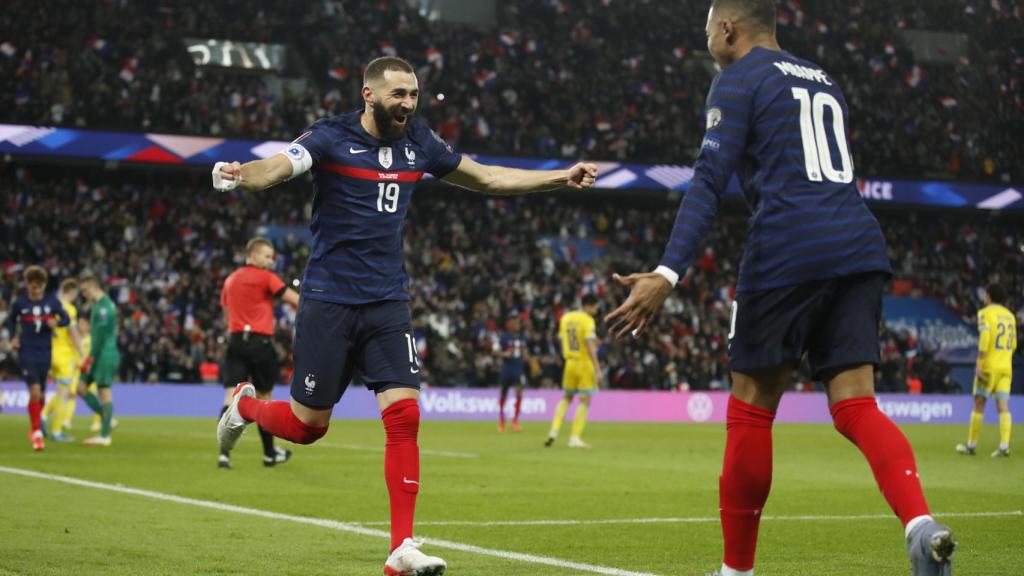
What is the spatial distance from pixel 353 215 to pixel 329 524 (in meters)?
3.02

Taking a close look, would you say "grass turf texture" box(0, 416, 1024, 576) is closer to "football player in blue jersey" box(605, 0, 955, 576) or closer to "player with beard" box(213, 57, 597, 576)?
"player with beard" box(213, 57, 597, 576)

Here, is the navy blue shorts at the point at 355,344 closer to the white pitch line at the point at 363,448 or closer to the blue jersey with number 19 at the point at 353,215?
the blue jersey with number 19 at the point at 353,215

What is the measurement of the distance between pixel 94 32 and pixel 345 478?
23.9 metres

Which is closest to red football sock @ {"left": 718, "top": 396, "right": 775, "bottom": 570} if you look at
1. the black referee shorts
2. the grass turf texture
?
the grass turf texture

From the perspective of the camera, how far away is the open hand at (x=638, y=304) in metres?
4.68

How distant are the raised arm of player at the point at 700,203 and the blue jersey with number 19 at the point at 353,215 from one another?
6.65ft

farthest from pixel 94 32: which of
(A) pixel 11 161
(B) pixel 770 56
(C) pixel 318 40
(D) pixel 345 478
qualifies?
(B) pixel 770 56

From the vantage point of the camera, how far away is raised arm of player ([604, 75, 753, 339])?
15.5ft

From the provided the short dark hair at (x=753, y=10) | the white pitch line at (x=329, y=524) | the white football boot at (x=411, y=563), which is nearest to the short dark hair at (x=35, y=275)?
the white pitch line at (x=329, y=524)

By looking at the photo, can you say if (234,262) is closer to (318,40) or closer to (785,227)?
(318,40)

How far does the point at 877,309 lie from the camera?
16.8 feet

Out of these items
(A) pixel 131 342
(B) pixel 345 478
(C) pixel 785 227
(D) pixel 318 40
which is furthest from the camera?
(D) pixel 318 40

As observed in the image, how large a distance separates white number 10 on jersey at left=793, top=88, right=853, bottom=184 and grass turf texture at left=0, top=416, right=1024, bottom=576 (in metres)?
2.50

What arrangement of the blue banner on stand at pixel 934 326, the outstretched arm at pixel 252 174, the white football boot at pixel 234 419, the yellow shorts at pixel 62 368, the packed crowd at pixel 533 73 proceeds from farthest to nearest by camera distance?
the blue banner on stand at pixel 934 326
the packed crowd at pixel 533 73
the yellow shorts at pixel 62 368
the white football boot at pixel 234 419
the outstretched arm at pixel 252 174
